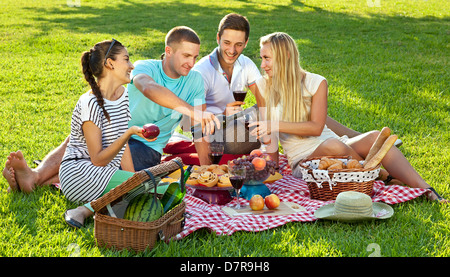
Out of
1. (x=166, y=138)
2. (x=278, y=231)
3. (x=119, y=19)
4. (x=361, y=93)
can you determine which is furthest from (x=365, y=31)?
(x=278, y=231)

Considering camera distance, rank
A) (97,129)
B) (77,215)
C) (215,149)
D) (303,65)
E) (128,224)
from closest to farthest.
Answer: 1. (128,224)
2. (77,215)
3. (97,129)
4. (215,149)
5. (303,65)

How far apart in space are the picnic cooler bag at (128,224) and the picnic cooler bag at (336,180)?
1.45 m

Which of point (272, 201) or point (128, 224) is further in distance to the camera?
point (272, 201)

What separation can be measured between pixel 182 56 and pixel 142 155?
3.46 feet

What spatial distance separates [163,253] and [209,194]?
3.94 ft

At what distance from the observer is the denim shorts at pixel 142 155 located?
203 inches

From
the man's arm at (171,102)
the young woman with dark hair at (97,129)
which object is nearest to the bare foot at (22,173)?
the young woman with dark hair at (97,129)

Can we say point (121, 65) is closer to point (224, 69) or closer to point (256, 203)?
point (256, 203)

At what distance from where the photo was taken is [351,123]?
24.6ft

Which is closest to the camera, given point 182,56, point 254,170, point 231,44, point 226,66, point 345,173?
point 345,173

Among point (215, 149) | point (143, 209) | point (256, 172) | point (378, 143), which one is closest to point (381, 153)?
point (378, 143)

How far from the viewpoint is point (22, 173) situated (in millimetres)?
4691
